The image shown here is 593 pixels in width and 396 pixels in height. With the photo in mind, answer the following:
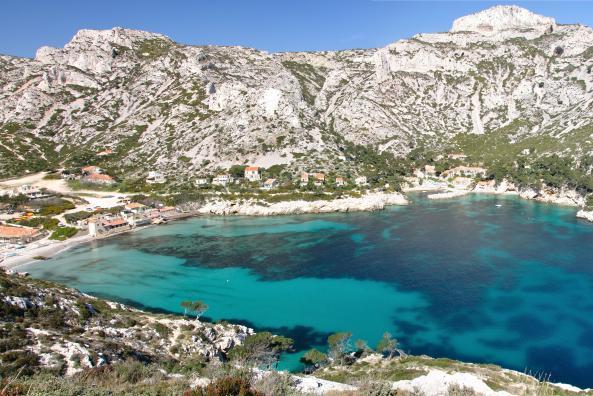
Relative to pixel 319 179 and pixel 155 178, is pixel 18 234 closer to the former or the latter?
pixel 155 178

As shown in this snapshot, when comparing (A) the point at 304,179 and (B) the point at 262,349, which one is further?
(A) the point at 304,179

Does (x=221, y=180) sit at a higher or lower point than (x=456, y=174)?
lower

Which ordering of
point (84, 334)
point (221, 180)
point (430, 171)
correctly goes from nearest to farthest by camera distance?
1. point (84, 334)
2. point (221, 180)
3. point (430, 171)

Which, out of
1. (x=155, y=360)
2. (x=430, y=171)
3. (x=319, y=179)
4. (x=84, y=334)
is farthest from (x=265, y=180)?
(x=155, y=360)

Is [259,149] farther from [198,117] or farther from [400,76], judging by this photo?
[400,76]

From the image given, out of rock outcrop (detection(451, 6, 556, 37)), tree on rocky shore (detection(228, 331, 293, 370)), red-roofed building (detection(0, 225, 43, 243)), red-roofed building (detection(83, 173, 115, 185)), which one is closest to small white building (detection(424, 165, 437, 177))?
red-roofed building (detection(83, 173, 115, 185))

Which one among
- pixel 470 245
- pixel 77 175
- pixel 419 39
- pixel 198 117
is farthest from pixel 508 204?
pixel 419 39

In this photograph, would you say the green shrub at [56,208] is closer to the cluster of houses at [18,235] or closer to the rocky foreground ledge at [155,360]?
the cluster of houses at [18,235]

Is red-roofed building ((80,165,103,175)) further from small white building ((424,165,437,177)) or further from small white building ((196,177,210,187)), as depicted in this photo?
small white building ((424,165,437,177))
